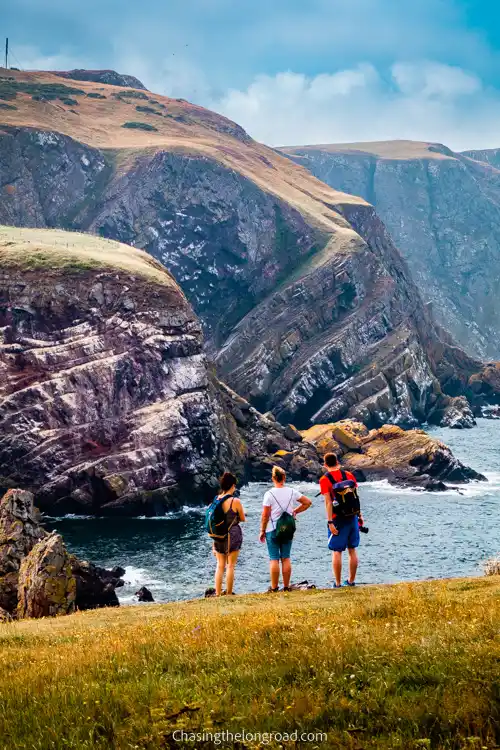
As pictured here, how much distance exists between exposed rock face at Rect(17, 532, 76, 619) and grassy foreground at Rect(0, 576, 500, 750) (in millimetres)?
20192

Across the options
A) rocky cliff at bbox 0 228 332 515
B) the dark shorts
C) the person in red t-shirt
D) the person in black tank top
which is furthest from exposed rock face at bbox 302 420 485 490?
the person in red t-shirt

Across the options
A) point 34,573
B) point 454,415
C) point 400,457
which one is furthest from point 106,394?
point 454,415

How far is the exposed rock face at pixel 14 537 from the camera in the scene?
3603 cm

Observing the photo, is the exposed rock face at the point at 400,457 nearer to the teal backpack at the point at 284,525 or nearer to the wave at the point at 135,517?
the wave at the point at 135,517

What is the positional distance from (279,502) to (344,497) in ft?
5.32

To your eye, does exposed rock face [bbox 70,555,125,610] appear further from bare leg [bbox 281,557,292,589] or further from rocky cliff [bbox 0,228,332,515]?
rocky cliff [bbox 0,228,332,515]

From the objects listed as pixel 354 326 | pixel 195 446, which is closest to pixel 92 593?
pixel 195 446

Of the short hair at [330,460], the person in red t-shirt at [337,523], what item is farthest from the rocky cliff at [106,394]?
the short hair at [330,460]

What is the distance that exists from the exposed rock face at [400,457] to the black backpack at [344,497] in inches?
3057

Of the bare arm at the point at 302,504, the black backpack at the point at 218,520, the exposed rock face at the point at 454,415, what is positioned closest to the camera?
the bare arm at the point at 302,504

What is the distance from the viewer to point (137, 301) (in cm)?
10250

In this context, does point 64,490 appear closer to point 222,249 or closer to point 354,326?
point 354,326

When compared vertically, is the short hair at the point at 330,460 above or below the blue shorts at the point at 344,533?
above

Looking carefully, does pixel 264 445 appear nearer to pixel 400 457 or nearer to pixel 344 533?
pixel 400 457
